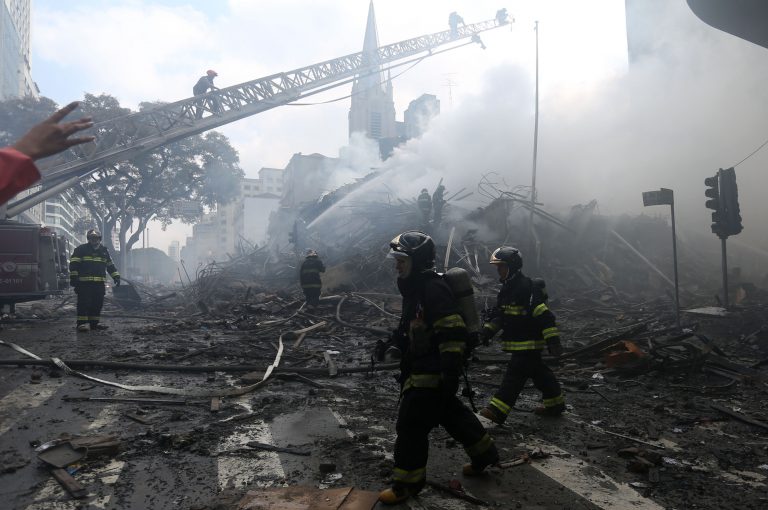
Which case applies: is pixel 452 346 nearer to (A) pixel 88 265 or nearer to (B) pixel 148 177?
(A) pixel 88 265

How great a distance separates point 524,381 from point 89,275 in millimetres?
8588

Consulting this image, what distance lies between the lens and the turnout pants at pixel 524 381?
4.70 m

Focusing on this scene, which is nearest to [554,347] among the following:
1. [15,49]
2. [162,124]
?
[162,124]

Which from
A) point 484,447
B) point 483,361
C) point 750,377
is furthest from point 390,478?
point 750,377

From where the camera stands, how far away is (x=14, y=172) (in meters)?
1.62

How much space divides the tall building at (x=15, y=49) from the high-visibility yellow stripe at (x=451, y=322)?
→ 46.0m

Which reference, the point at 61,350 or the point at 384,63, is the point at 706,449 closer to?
the point at 61,350

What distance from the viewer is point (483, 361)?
24.5 ft

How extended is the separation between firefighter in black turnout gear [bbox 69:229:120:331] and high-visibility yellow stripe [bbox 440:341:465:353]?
8.73 m

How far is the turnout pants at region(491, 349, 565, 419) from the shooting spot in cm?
470

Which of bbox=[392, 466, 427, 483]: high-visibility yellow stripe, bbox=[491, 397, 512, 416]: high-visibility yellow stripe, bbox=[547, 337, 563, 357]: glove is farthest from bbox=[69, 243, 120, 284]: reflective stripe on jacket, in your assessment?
bbox=[392, 466, 427, 483]: high-visibility yellow stripe

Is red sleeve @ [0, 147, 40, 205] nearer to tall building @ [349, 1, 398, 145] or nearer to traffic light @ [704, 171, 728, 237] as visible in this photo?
traffic light @ [704, 171, 728, 237]

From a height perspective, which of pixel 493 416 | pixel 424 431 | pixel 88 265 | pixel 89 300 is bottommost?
pixel 493 416

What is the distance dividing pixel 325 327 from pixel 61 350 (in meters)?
4.96
